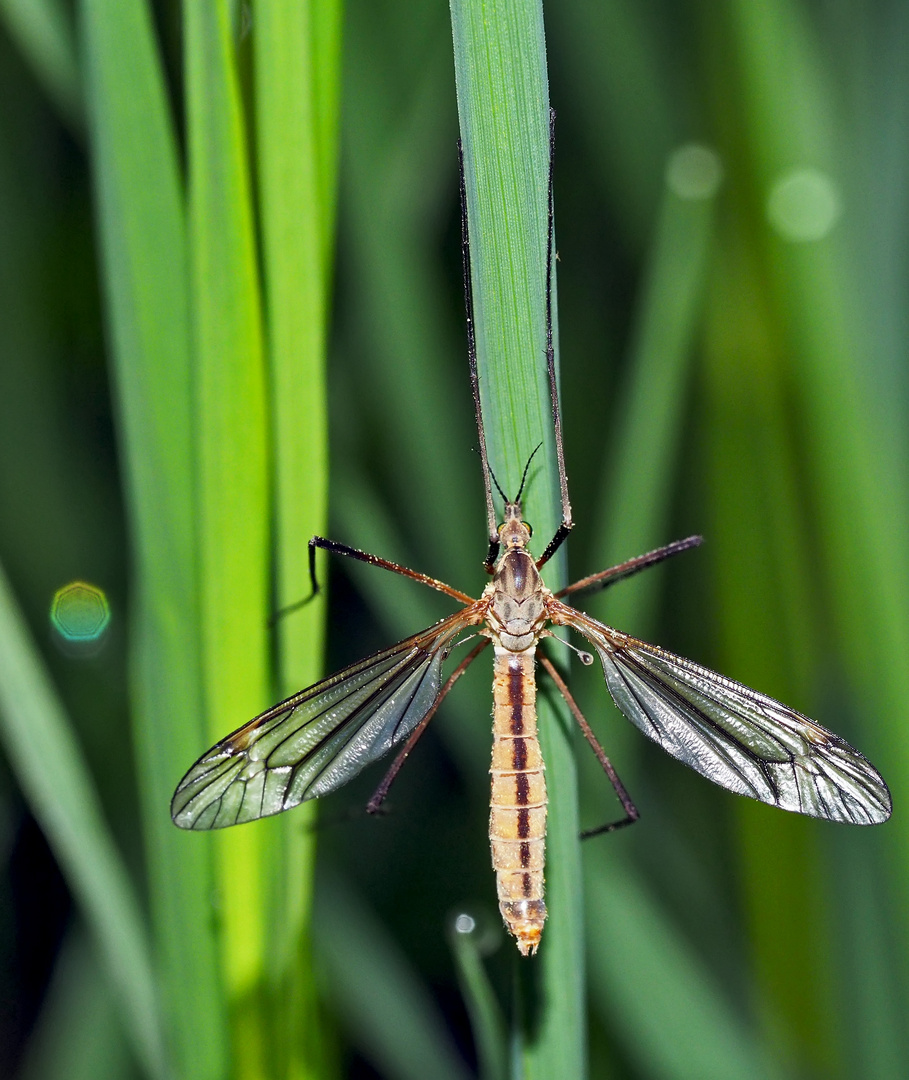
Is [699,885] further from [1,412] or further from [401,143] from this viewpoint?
[1,412]

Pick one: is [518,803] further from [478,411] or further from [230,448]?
[230,448]

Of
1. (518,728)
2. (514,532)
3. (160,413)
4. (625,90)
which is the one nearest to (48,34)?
(160,413)

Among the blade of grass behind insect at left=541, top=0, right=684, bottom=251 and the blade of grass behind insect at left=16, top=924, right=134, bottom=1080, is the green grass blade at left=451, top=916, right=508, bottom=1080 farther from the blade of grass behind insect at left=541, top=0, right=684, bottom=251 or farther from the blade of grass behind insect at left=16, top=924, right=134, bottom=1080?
the blade of grass behind insect at left=541, top=0, right=684, bottom=251

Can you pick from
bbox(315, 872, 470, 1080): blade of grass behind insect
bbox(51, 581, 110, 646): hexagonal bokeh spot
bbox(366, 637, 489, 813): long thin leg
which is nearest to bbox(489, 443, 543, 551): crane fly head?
bbox(366, 637, 489, 813): long thin leg

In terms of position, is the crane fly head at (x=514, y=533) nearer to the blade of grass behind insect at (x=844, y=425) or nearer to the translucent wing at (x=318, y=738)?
the translucent wing at (x=318, y=738)

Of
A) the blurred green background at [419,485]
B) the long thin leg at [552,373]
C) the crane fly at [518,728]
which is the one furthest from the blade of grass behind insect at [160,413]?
the long thin leg at [552,373]

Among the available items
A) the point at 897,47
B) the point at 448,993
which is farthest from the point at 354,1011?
the point at 897,47
